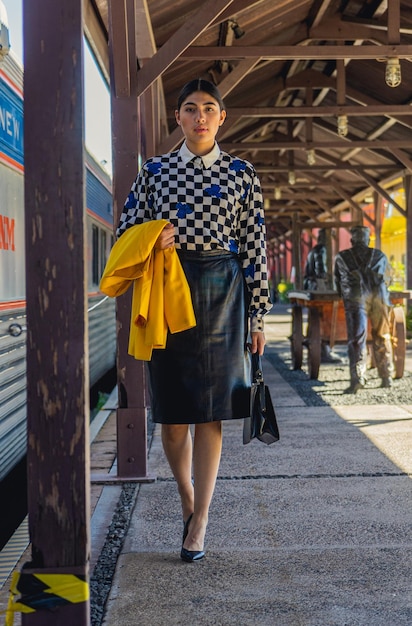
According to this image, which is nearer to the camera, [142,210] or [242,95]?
[142,210]

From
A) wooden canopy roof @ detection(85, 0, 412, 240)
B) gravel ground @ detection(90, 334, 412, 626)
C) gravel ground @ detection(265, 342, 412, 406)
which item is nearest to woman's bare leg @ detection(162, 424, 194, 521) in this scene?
gravel ground @ detection(90, 334, 412, 626)

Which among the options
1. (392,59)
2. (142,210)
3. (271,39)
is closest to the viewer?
(142,210)

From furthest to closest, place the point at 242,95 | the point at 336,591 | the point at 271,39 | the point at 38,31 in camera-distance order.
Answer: the point at 242,95
the point at 271,39
the point at 336,591
the point at 38,31

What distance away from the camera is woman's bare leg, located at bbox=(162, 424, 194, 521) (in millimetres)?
2963

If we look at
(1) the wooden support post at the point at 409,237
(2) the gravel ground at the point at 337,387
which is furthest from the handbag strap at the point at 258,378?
(1) the wooden support post at the point at 409,237

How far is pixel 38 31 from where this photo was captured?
1.94m

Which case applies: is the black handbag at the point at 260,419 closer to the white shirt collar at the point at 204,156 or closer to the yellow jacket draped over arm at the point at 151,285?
the yellow jacket draped over arm at the point at 151,285

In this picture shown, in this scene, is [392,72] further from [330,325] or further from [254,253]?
[254,253]

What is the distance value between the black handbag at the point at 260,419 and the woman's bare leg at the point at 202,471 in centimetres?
11

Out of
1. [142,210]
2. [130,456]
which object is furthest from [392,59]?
[142,210]

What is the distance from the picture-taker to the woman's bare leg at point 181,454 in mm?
2963

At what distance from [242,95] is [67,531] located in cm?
1162

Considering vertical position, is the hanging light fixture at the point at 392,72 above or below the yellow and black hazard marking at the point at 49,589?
above

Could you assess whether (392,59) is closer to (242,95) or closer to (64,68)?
(242,95)
